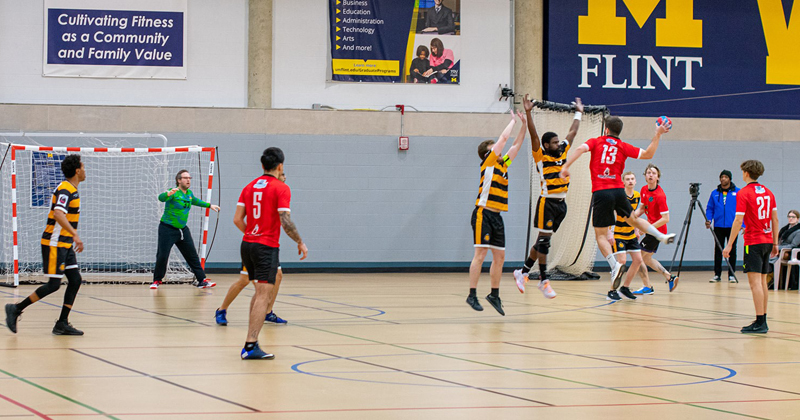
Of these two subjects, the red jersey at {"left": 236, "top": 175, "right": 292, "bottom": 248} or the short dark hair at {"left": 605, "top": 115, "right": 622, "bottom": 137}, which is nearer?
the red jersey at {"left": 236, "top": 175, "right": 292, "bottom": 248}

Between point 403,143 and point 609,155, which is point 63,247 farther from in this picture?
point 403,143

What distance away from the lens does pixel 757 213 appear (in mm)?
9086

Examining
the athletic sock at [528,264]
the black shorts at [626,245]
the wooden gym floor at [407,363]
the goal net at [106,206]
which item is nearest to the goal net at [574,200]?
the black shorts at [626,245]

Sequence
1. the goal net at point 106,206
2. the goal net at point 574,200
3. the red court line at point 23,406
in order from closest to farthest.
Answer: the red court line at point 23,406
the goal net at point 574,200
the goal net at point 106,206

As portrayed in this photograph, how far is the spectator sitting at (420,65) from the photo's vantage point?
1973 centimetres

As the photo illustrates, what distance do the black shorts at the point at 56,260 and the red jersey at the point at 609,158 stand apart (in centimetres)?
634

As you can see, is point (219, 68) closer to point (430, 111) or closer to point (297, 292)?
point (430, 111)

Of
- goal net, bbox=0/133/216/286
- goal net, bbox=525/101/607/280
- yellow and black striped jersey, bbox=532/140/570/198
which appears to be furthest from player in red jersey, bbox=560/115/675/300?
goal net, bbox=0/133/216/286

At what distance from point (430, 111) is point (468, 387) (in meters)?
14.2

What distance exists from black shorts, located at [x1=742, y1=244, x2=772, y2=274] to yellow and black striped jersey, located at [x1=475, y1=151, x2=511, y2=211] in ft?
8.51

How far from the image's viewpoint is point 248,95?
19172mm

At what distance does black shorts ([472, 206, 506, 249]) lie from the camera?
32.9ft

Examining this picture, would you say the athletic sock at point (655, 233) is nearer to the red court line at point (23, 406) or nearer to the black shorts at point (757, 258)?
the black shorts at point (757, 258)

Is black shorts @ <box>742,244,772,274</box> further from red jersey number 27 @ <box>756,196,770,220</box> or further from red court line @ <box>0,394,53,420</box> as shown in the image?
red court line @ <box>0,394,53,420</box>
